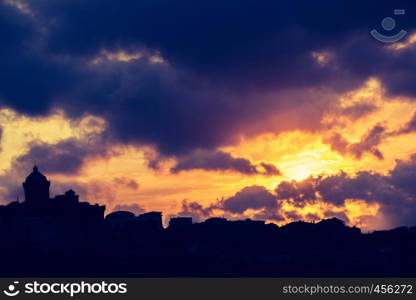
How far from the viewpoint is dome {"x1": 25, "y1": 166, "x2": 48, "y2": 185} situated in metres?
192

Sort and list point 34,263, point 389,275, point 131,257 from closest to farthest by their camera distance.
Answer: point 34,263 < point 131,257 < point 389,275

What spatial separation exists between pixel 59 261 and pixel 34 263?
5.58 meters

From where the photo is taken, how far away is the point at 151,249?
7224 inches

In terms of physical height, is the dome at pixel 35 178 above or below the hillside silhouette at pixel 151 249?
above

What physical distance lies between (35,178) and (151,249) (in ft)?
101

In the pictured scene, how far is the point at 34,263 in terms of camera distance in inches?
6388

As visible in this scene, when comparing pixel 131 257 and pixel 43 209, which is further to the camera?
pixel 43 209

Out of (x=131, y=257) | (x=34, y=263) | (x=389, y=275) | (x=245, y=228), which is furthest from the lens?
(x=245, y=228)

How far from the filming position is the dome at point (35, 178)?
192 meters

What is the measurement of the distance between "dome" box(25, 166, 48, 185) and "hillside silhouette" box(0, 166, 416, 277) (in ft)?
0.71

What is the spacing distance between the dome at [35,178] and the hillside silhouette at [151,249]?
22 cm

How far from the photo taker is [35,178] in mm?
192375

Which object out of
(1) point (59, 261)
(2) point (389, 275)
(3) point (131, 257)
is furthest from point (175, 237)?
(2) point (389, 275)

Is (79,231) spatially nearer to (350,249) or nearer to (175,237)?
(175,237)
